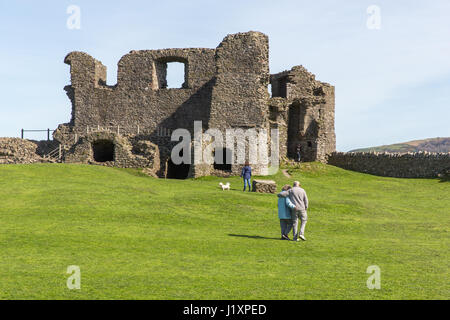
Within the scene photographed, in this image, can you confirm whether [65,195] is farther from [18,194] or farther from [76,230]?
[76,230]

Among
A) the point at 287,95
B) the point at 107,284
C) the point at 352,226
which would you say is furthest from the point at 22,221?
the point at 287,95

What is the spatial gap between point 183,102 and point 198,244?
32.4 meters

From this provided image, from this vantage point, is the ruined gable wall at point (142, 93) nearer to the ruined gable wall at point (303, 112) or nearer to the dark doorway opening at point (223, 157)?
the dark doorway opening at point (223, 157)

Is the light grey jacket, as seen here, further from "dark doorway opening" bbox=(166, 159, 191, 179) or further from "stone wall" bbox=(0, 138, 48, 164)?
"stone wall" bbox=(0, 138, 48, 164)

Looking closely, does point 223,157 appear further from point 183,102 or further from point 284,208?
point 284,208

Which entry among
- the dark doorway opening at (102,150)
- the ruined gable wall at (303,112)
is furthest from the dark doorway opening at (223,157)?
the dark doorway opening at (102,150)

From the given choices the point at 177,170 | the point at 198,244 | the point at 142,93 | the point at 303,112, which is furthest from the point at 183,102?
the point at 198,244

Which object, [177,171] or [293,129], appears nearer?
[177,171]

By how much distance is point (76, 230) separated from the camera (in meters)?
14.8

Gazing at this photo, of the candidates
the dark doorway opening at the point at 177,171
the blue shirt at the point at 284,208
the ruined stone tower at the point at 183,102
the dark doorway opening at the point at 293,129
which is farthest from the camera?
the dark doorway opening at the point at 293,129

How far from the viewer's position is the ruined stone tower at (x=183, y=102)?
3891 centimetres

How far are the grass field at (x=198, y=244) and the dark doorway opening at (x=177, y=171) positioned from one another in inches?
574

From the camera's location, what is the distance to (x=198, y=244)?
13.6 m

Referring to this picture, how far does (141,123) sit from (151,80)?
4039mm
